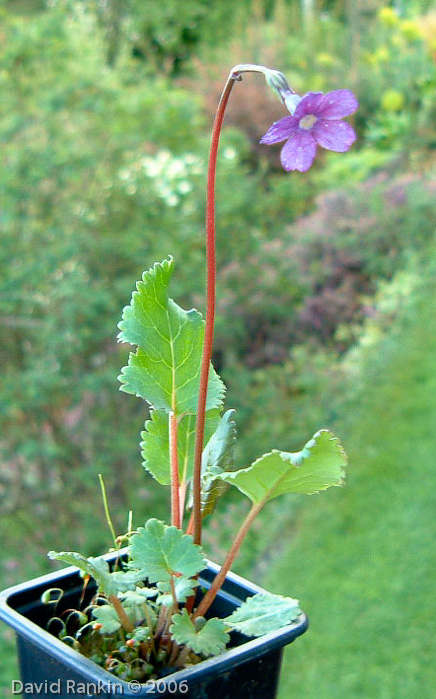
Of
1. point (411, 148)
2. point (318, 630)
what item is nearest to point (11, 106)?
point (318, 630)

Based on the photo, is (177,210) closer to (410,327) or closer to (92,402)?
(92,402)

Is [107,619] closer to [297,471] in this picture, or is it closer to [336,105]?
[297,471]

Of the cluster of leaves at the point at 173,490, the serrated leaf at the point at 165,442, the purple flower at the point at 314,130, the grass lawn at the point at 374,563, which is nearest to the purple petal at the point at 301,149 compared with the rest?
the purple flower at the point at 314,130

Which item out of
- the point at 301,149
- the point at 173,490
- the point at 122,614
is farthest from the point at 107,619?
the point at 301,149

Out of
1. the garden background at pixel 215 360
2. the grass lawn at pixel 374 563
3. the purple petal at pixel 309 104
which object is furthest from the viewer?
the garden background at pixel 215 360

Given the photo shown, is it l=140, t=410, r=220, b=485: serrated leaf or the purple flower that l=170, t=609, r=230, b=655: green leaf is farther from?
the purple flower

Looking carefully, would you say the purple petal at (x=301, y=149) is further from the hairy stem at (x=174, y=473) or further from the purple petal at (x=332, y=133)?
the hairy stem at (x=174, y=473)
